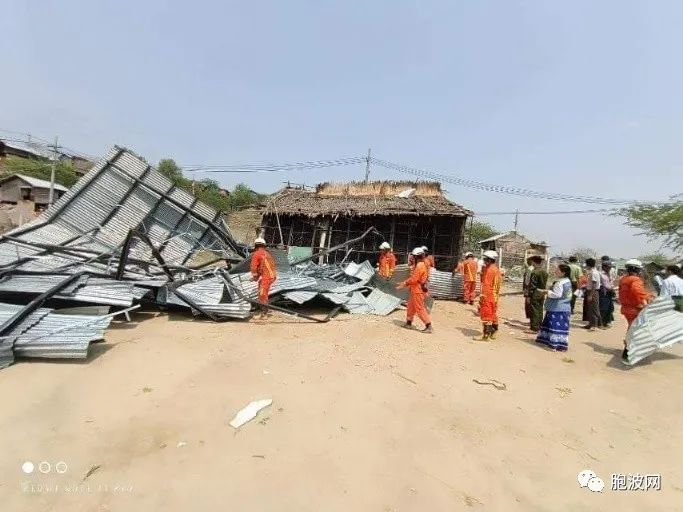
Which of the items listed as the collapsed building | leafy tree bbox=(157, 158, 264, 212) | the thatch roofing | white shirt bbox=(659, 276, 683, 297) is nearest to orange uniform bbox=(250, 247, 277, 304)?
the collapsed building

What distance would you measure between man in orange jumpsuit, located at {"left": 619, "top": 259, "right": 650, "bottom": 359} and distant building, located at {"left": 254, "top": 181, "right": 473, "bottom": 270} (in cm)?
A: 869

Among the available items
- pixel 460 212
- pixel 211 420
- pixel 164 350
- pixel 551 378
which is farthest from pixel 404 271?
pixel 211 420

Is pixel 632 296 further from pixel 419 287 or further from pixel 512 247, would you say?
pixel 512 247

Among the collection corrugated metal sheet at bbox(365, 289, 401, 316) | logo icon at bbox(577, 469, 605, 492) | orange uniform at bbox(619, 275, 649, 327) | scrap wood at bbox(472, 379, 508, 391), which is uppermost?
orange uniform at bbox(619, 275, 649, 327)

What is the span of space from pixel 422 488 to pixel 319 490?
763 mm

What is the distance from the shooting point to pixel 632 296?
638cm

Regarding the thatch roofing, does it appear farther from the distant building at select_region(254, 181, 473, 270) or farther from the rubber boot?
the rubber boot

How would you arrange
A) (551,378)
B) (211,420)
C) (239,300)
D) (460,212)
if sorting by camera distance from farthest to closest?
1. (460,212)
2. (239,300)
3. (551,378)
4. (211,420)

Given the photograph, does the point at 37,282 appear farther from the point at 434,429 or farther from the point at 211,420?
the point at 434,429

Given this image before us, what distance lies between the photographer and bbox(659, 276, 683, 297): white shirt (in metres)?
6.35

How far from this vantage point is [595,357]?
253 inches

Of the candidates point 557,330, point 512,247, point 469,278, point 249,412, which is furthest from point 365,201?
point 512,247

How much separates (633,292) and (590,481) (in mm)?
4305

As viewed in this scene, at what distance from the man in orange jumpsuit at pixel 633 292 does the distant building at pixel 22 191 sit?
31.4 m
